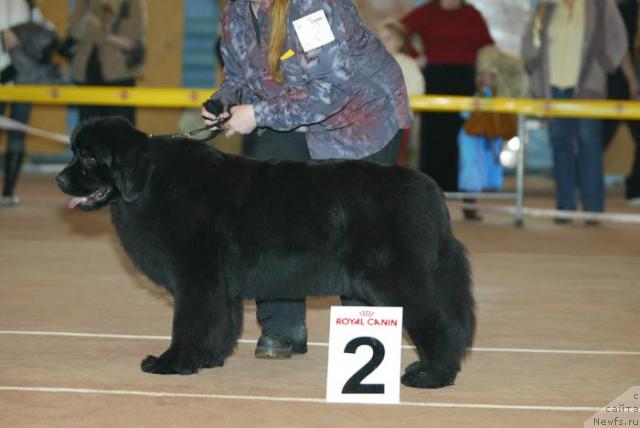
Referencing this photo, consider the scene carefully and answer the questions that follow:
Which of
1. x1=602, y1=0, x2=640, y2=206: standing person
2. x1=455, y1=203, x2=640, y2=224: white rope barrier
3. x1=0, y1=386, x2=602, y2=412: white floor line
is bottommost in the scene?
x1=455, y1=203, x2=640, y2=224: white rope barrier

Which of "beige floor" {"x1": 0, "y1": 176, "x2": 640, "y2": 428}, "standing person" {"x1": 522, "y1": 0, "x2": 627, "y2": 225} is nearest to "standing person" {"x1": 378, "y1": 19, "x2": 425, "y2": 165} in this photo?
"standing person" {"x1": 522, "y1": 0, "x2": 627, "y2": 225}

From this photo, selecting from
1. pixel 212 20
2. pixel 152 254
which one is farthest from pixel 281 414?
pixel 212 20

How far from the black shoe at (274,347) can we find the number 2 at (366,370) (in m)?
0.99

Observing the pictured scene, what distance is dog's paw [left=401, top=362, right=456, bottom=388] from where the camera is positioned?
4797 millimetres

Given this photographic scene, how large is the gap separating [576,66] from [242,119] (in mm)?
7066

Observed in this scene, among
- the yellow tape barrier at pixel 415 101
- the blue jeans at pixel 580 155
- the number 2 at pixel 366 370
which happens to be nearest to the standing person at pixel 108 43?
the yellow tape barrier at pixel 415 101

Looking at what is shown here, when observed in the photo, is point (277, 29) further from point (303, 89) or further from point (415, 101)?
point (415, 101)

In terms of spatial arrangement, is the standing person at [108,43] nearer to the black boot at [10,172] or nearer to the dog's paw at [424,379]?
the black boot at [10,172]

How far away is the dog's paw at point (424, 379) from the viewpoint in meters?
4.80

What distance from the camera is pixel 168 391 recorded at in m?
4.68

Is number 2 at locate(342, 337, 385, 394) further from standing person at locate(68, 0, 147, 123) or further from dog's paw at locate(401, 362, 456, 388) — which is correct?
standing person at locate(68, 0, 147, 123)

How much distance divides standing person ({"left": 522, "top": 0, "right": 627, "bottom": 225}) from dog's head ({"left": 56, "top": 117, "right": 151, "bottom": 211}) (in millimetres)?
7438

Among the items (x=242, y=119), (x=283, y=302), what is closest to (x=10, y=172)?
(x=283, y=302)

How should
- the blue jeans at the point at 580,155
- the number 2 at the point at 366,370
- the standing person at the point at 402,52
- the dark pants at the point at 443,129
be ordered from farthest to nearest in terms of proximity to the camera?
the dark pants at the point at 443,129 → the standing person at the point at 402,52 → the blue jeans at the point at 580,155 → the number 2 at the point at 366,370
